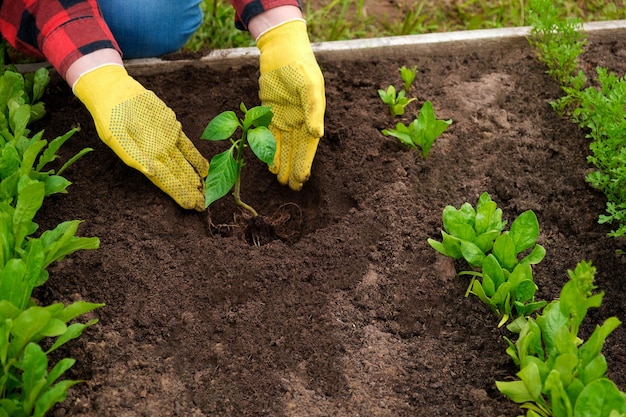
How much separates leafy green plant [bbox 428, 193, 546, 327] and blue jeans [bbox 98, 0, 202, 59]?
4.59 feet

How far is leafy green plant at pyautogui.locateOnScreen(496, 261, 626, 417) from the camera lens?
152 cm

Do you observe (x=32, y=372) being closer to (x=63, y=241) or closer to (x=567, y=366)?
(x=63, y=241)

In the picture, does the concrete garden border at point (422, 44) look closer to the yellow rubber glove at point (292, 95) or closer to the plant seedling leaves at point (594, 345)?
the yellow rubber glove at point (292, 95)

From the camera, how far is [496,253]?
1.94 meters

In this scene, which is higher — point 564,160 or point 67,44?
point 67,44

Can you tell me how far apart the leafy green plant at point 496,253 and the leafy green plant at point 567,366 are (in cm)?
12

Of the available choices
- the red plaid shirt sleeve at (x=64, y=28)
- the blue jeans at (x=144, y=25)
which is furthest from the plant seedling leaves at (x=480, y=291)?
the blue jeans at (x=144, y=25)

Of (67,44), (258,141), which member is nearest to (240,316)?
(258,141)

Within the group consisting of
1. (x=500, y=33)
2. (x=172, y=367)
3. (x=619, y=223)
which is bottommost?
(x=172, y=367)

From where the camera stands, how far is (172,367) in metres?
1.86

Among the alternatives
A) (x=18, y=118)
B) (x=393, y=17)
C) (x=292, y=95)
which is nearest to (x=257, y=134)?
(x=292, y=95)

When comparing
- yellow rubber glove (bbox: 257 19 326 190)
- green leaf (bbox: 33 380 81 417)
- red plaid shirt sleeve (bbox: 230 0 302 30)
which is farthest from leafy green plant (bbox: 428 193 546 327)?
green leaf (bbox: 33 380 81 417)

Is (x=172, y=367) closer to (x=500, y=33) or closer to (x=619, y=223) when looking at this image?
(x=619, y=223)

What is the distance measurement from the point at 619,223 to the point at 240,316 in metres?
1.22
